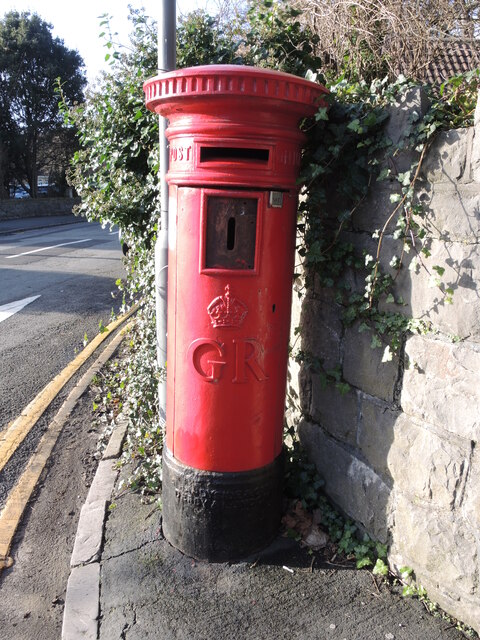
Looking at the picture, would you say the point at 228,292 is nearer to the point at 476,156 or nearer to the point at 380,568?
the point at 476,156

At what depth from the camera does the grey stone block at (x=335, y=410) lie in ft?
8.77

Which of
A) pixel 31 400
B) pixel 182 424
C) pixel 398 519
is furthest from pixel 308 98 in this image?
pixel 31 400

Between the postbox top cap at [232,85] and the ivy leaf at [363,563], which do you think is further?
the ivy leaf at [363,563]

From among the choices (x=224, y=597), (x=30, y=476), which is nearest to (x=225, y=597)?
(x=224, y=597)

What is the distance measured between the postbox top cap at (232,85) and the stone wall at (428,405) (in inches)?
17.3

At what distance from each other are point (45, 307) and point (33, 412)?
3490 mm

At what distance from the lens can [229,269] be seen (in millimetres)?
2314

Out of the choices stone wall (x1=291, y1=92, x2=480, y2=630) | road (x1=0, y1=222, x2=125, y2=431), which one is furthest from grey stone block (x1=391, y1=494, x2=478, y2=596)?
road (x1=0, y1=222, x2=125, y2=431)

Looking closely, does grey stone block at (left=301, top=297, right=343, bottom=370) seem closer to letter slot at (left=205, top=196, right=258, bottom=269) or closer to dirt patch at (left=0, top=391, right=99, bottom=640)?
letter slot at (left=205, top=196, right=258, bottom=269)

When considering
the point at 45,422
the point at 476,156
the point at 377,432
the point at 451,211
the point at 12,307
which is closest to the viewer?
the point at 476,156

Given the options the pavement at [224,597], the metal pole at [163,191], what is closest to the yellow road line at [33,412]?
the metal pole at [163,191]

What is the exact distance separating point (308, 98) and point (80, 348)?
458cm

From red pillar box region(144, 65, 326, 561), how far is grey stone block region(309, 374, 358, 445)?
28cm

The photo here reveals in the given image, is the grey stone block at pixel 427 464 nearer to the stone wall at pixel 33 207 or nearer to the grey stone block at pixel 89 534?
the grey stone block at pixel 89 534
